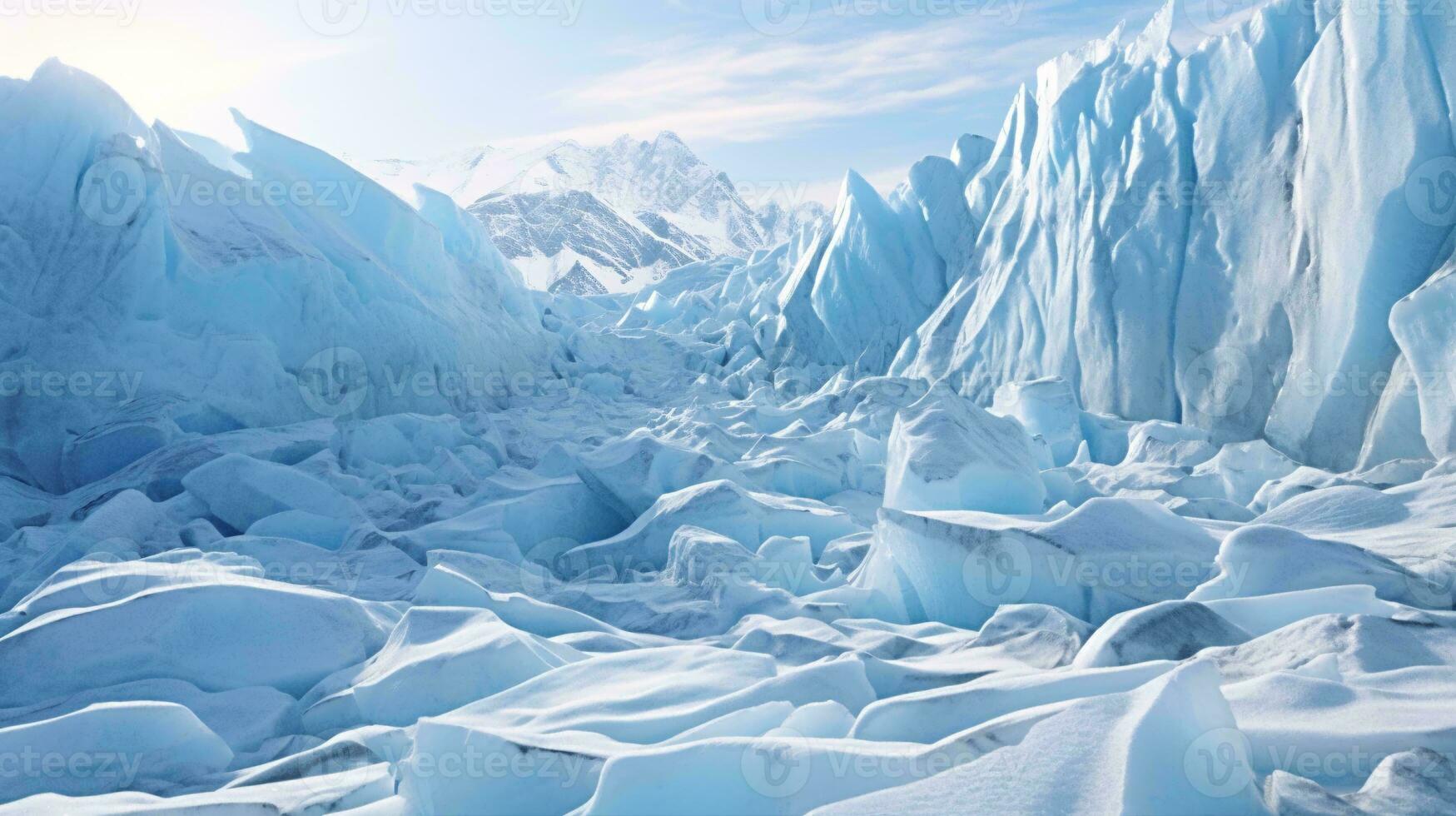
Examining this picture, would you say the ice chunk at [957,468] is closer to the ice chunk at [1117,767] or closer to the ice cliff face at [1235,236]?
the ice cliff face at [1235,236]

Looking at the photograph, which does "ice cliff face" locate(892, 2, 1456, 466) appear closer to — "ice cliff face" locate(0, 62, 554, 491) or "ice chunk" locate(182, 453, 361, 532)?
"ice chunk" locate(182, 453, 361, 532)

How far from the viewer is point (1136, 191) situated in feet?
34.5

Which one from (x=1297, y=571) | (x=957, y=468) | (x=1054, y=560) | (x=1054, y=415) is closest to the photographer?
(x=1297, y=571)

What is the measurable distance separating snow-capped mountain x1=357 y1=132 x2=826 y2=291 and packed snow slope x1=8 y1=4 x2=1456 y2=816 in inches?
1872

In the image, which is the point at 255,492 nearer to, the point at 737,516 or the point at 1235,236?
the point at 737,516

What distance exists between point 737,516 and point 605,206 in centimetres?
8324

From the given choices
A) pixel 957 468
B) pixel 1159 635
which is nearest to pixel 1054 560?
pixel 1159 635

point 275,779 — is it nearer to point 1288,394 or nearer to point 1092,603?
point 1092,603

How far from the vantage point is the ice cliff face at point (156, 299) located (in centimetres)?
794

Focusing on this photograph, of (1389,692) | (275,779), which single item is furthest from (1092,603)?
(275,779)

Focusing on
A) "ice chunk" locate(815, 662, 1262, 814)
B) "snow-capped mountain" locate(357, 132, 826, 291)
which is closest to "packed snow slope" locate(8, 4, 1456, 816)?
"ice chunk" locate(815, 662, 1262, 814)

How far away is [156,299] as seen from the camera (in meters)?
8.80

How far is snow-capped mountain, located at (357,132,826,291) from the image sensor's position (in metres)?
77.8

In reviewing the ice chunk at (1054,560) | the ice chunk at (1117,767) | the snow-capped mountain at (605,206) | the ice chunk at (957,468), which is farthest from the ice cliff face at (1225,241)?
the snow-capped mountain at (605,206)
